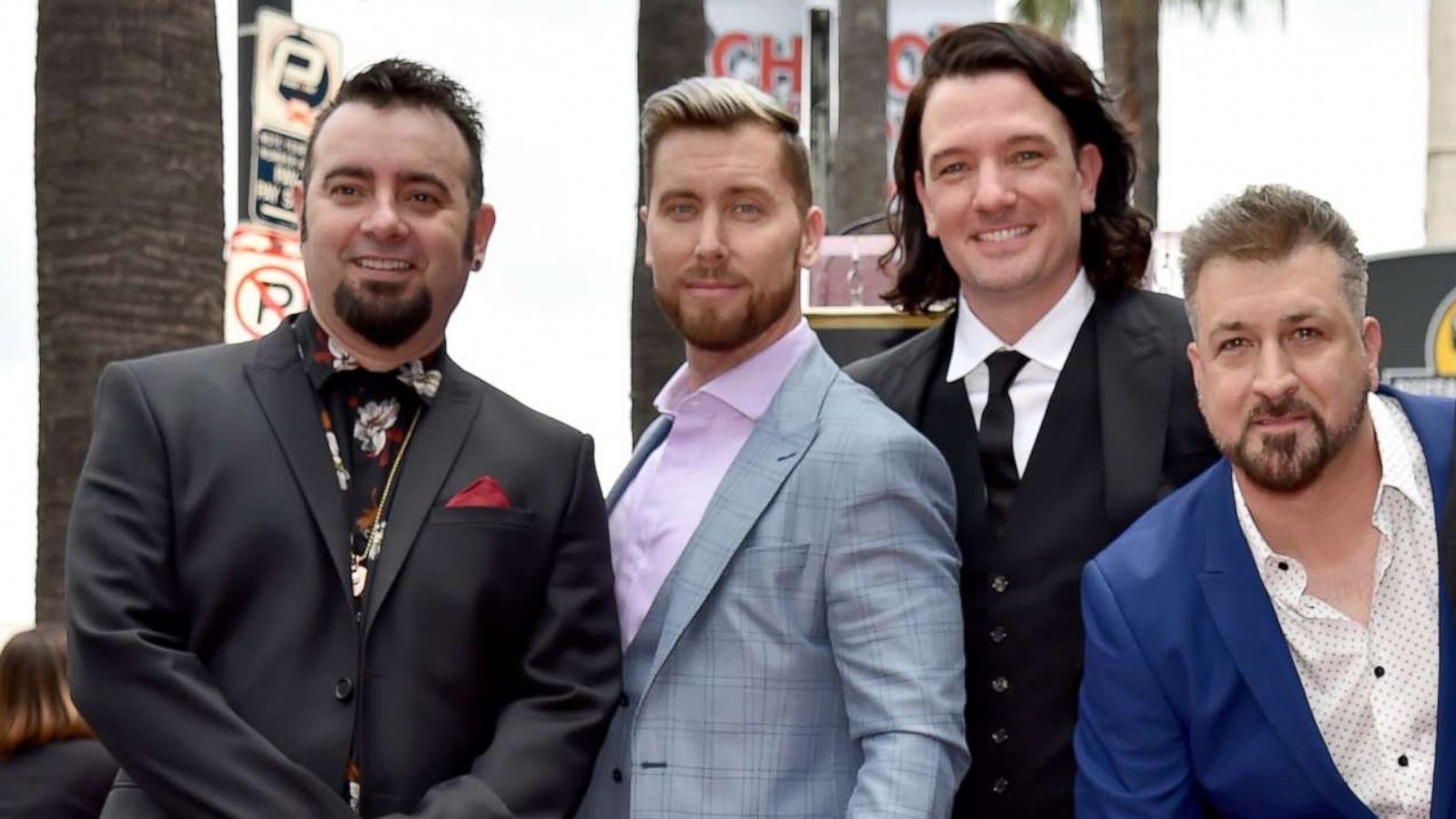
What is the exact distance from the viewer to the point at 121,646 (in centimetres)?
339

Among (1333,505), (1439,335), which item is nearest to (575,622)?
(1333,505)

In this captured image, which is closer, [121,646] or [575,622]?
[121,646]

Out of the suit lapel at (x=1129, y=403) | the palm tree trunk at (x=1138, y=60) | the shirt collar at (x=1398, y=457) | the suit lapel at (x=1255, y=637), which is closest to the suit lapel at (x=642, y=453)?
the suit lapel at (x=1129, y=403)

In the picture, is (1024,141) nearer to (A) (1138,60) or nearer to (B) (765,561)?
(B) (765,561)

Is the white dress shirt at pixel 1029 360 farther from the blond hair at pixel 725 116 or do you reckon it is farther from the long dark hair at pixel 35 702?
the long dark hair at pixel 35 702

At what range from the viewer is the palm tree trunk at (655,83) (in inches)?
388

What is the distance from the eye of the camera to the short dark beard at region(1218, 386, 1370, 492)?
369 centimetres

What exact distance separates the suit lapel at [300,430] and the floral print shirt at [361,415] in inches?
1.1

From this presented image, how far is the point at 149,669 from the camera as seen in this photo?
3381 millimetres

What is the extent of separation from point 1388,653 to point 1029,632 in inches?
30.1

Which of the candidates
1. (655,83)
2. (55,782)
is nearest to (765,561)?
(55,782)

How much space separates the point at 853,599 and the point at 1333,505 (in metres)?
1.05

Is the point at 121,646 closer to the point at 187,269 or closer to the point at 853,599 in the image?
A: the point at 853,599

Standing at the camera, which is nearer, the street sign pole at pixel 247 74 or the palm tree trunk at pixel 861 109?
the street sign pole at pixel 247 74
